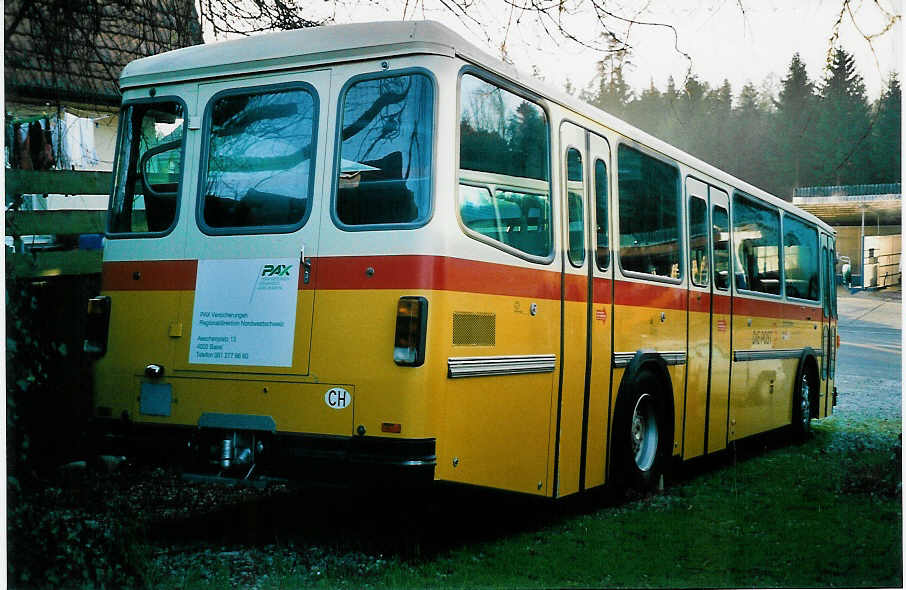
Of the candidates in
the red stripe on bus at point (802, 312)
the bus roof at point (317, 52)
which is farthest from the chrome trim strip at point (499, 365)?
the red stripe on bus at point (802, 312)

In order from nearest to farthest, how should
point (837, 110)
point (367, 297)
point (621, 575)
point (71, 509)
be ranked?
point (367, 297)
point (621, 575)
point (71, 509)
point (837, 110)

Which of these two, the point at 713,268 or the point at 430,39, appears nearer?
the point at 430,39

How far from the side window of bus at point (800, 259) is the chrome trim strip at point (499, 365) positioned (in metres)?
5.63

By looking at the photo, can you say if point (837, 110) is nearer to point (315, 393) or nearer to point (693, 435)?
point (693, 435)

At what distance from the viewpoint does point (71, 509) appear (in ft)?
21.8

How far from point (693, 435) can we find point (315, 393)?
413 centimetres

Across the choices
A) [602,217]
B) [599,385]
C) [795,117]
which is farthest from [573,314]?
[795,117]

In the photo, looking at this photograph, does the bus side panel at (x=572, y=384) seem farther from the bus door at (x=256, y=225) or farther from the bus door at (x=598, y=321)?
the bus door at (x=256, y=225)

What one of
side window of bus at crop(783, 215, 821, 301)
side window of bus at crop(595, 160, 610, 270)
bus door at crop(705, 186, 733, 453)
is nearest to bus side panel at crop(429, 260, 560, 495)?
side window of bus at crop(595, 160, 610, 270)

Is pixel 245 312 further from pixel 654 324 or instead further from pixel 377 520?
pixel 654 324

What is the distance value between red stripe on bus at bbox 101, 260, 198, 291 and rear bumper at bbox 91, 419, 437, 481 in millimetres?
780

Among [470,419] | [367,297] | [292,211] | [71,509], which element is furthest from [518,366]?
[71,509]

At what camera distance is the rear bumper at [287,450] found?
5180mm

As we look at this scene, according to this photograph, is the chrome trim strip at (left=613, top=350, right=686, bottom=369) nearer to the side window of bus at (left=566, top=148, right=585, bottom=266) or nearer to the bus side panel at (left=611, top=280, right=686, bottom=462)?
the bus side panel at (left=611, top=280, right=686, bottom=462)
